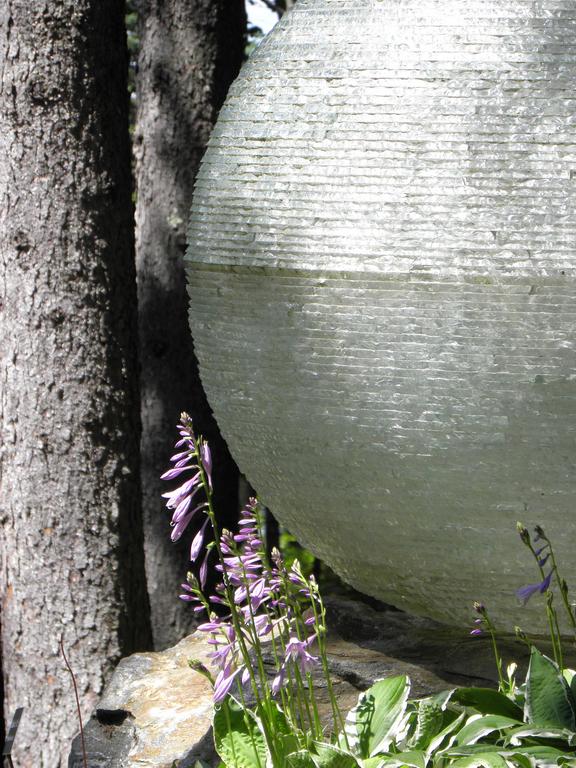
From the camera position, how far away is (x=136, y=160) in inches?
175

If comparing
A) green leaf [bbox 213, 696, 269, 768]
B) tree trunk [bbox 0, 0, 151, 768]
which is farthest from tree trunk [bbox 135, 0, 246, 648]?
green leaf [bbox 213, 696, 269, 768]

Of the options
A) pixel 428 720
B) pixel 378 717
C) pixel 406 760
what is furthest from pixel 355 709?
pixel 406 760

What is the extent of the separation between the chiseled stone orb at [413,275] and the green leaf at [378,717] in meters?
0.41

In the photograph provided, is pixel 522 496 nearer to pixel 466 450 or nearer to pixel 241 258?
pixel 466 450

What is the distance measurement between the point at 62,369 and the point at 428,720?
1655 millimetres

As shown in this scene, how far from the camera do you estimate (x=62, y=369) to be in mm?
3371

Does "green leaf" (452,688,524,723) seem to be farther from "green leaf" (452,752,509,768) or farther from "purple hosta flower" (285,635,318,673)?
"purple hosta flower" (285,635,318,673)

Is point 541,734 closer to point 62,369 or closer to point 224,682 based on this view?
point 224,682

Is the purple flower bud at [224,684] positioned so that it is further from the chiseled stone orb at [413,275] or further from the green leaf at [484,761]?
the chiseled stone orb at [413,275]

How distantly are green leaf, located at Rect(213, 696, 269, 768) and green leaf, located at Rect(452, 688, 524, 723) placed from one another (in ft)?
1.26

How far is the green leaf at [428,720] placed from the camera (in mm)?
2143

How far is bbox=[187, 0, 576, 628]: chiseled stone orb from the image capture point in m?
2.26

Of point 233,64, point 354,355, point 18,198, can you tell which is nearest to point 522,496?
point 354,355

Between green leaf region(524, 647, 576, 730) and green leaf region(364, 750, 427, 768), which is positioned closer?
green leaf region(364, 750, 427, 768)
